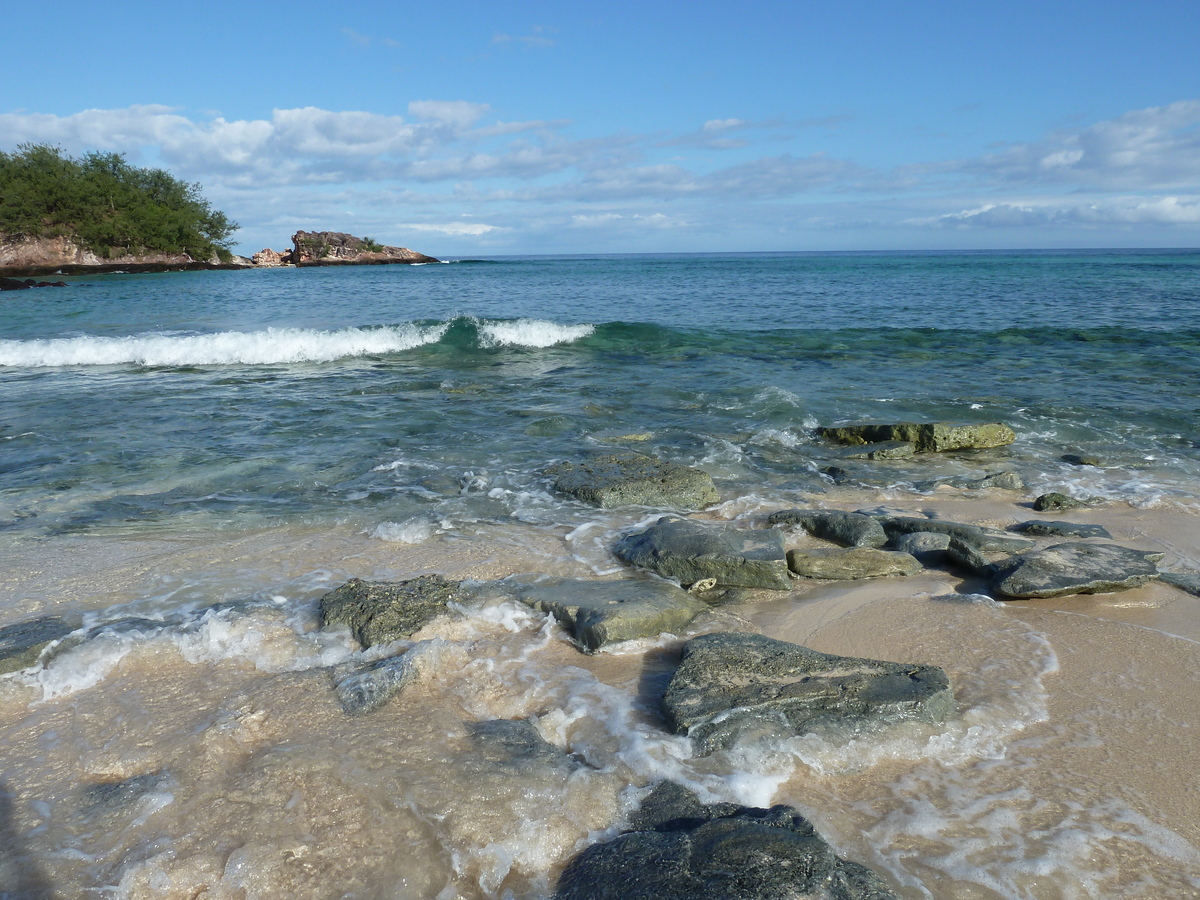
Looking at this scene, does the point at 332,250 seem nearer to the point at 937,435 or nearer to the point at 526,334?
the point at 526,334

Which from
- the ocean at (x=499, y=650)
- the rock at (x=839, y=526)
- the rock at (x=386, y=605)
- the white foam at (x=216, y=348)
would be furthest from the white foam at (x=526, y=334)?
the rock at (x=386, y=605)

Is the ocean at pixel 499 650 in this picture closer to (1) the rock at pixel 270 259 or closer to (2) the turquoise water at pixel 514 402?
(2) the turquoise water at pixel 514 402

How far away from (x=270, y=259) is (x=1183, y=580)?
274 ft

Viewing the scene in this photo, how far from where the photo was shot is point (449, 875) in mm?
2271

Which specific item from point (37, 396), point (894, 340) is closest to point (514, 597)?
point (37, 396)

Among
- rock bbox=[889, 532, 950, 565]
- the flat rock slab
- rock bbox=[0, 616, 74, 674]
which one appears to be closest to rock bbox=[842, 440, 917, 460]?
rock bbox=[889, 532, 950, 565]

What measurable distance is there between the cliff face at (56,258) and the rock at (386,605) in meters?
56.6

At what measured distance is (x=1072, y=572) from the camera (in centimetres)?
428

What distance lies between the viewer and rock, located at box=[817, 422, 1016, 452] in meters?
7.64

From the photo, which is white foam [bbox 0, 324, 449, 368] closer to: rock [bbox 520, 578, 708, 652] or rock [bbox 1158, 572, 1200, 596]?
rock [bbox 520, 578, 708, 652]

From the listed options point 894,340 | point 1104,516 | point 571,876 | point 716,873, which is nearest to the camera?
point 716,873

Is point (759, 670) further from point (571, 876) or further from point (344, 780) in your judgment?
point (344, 780)

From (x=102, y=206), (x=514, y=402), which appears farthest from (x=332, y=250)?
(x=514, y=402)

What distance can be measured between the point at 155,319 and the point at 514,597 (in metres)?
21.9
